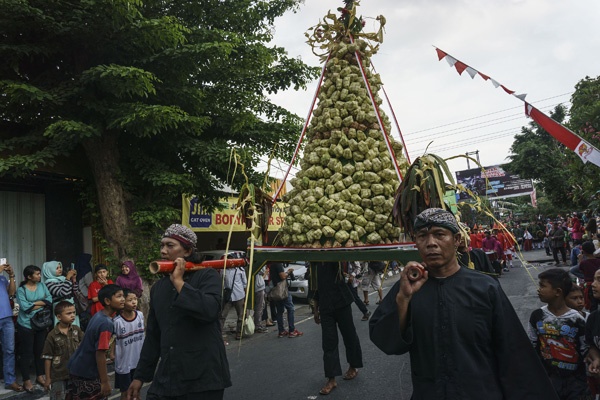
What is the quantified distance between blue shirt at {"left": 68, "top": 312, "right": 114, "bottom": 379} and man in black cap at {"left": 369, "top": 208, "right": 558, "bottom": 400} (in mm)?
2984

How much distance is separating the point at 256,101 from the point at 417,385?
884 cm

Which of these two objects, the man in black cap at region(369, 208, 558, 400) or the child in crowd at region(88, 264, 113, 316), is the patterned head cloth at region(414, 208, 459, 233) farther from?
the child in crowd at region(88, 264, 113, 316)

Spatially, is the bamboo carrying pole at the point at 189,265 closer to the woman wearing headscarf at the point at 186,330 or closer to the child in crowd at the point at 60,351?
the woman wearing headscarf at the point at 186,330

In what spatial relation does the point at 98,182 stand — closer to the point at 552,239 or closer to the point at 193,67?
the point at 193,67

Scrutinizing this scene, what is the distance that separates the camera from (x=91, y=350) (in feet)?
14.2

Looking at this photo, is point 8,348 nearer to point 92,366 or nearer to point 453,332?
point 92,366

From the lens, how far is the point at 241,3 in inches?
393

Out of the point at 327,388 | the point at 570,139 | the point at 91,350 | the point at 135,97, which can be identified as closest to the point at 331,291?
the point at 327,388

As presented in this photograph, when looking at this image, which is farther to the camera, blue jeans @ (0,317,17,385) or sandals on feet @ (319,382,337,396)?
blue jeans @ (0,317,17,385)

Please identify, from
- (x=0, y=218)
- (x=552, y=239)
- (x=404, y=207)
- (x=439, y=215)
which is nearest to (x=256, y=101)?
(x=0, y=218)

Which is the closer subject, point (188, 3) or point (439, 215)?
point (439, 215)

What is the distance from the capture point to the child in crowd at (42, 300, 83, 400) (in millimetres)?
4934

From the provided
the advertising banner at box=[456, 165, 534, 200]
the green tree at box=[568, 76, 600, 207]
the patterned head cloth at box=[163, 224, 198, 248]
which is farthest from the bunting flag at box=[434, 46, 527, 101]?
the advertising banner at box=[456, 165, 534, 200]

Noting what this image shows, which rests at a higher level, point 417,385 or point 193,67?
point 193,67
